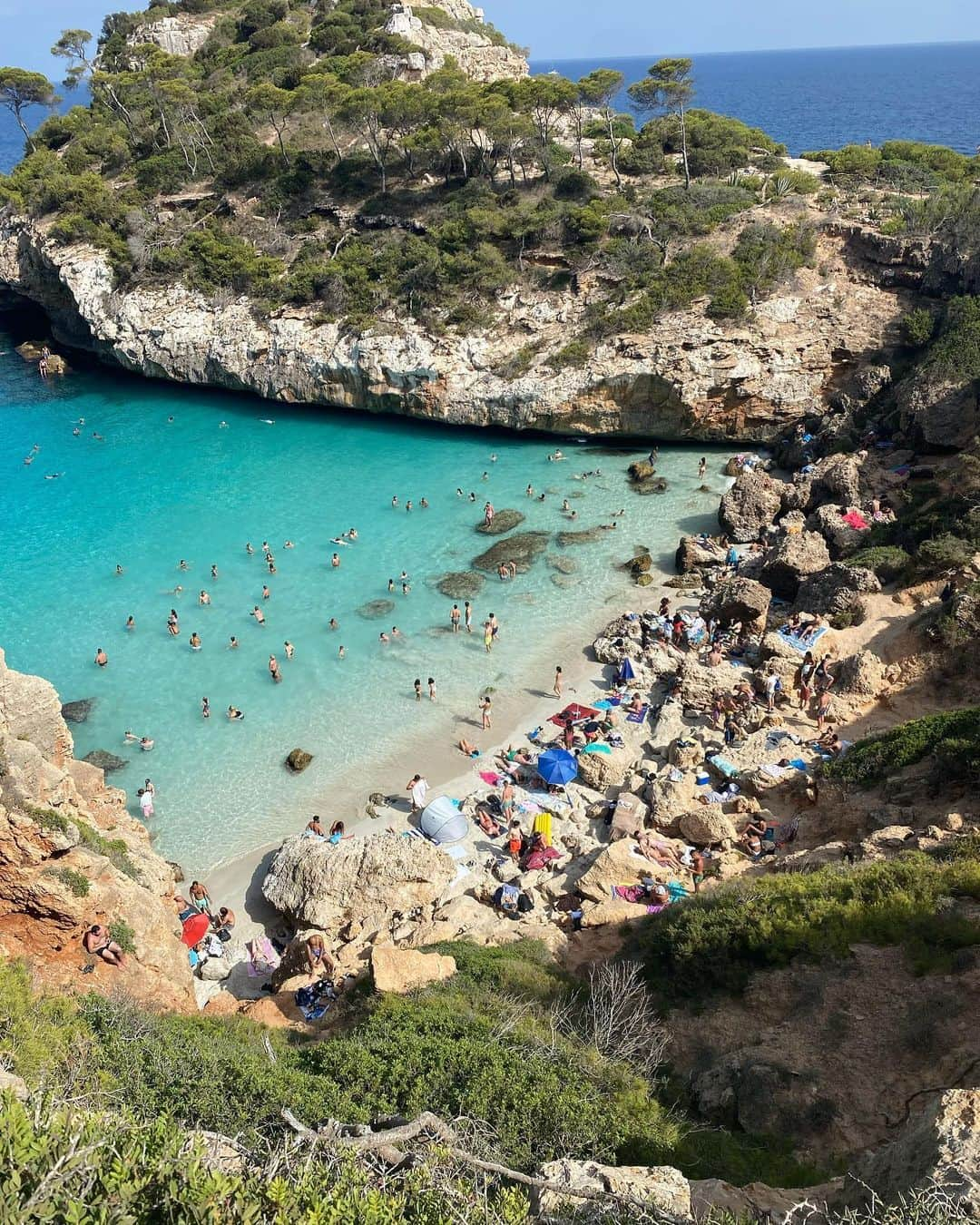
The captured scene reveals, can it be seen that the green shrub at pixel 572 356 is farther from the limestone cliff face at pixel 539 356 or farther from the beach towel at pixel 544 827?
the beach towel at pixel 544 827

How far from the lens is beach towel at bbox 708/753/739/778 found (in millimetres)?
16703

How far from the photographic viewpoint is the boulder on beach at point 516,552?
86.7 ft

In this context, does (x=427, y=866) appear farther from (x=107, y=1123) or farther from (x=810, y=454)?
(x=810, y=454)

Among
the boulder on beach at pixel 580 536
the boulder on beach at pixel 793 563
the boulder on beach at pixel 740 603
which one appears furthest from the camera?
the boulder on beach at pixel 580 536

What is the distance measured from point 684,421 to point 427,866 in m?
24.5

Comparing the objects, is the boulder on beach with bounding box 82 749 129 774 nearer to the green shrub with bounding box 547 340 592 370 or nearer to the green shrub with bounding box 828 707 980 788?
the green shrub with bounding box 828 707 980 788

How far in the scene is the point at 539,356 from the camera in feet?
114

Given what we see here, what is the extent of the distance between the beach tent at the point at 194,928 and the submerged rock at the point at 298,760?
452 centimetres

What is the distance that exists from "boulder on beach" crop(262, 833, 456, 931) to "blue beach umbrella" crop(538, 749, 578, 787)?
3.40 m

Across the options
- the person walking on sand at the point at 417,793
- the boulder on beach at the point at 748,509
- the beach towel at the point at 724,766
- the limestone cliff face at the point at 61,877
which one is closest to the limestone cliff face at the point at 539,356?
the boulder on beach at the point at 748,509

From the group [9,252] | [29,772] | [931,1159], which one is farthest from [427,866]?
[9,252]

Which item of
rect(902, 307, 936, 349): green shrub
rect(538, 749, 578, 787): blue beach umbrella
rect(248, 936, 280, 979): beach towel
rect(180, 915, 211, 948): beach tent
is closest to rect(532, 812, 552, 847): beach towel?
rect(538, 749, 578, 787): blue beach umbrella

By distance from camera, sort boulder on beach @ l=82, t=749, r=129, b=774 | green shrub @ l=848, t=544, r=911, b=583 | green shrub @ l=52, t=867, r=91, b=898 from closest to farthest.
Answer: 1. green shrub @ l=52, t=867, r=91, b=898
2. boulder on beach @ l=82, t=749, r=129, b=774
3. green shrub @ l=848, t=544, r=911, b=583

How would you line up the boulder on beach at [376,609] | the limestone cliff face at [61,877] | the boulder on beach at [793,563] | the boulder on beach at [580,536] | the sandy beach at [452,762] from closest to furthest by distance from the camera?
the limestone cliff face at [61,877], the sandy beach at [452,762], the boulder on beach at [793,563], the boulder on beach at [376,609], the boulder on beach at [580,536]
